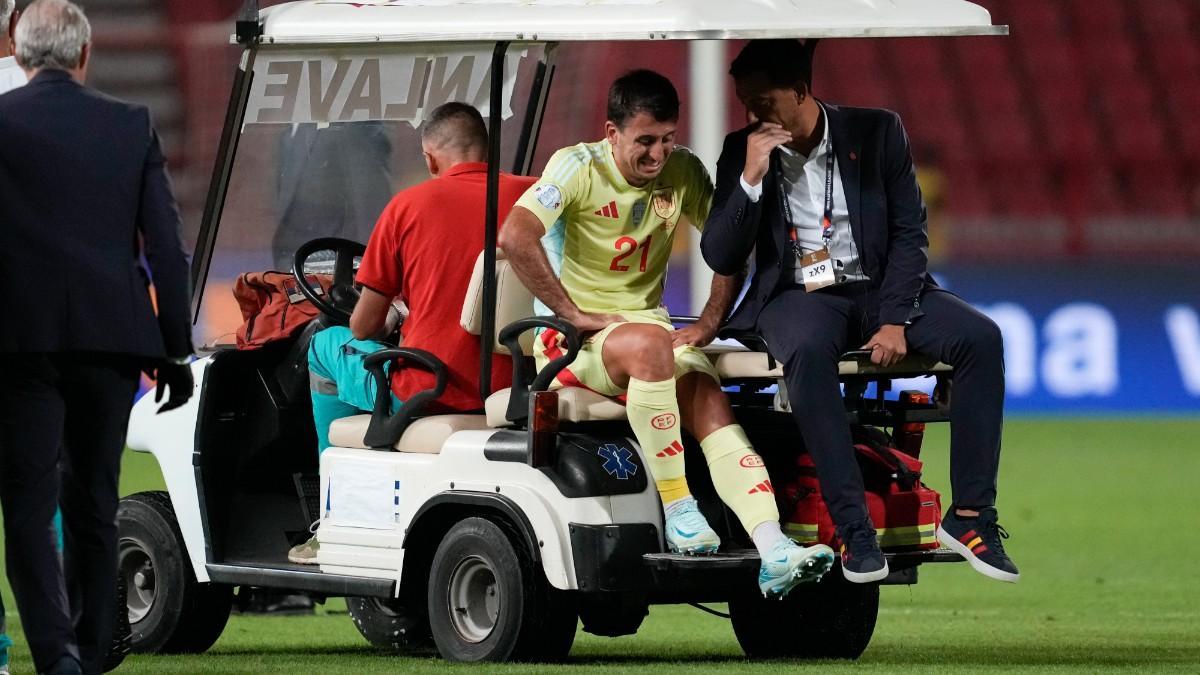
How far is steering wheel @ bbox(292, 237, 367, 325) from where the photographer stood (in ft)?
23.4

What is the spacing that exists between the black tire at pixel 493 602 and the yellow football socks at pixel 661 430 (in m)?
0.44

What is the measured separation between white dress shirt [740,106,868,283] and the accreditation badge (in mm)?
18

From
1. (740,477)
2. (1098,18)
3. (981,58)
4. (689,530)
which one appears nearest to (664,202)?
(740,477)

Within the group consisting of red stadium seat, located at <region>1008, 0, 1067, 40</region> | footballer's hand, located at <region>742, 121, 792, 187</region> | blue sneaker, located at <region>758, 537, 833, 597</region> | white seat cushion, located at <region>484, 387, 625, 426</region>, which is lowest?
blue sneaker, located at <region>758, 537, 833, 597</region>

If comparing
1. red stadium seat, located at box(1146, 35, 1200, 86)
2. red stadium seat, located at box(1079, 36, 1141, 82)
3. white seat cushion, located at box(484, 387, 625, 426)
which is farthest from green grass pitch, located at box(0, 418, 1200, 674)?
red stadium seat, located at box(1146, 35, 1200, 86)

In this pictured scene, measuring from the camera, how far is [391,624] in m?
7.52

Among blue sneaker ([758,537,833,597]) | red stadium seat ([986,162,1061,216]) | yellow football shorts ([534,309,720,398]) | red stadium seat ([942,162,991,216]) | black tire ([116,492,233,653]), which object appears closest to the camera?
blue sneaker ([758,537,833,597])

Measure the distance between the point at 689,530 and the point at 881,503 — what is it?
641mm

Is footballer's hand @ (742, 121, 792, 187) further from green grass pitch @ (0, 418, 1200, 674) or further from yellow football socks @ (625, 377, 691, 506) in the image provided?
green grass pitch @ (0, 418, 1200, 674)

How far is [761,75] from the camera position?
633 centimetres

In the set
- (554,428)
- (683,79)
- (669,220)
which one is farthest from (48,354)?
(683,79)

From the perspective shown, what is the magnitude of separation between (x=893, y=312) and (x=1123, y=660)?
52.0 inches

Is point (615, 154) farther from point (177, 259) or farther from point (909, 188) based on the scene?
point (177, 259)

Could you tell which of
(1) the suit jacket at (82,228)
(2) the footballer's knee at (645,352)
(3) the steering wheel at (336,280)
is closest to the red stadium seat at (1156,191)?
(3) the steering wheel at (336,280)
